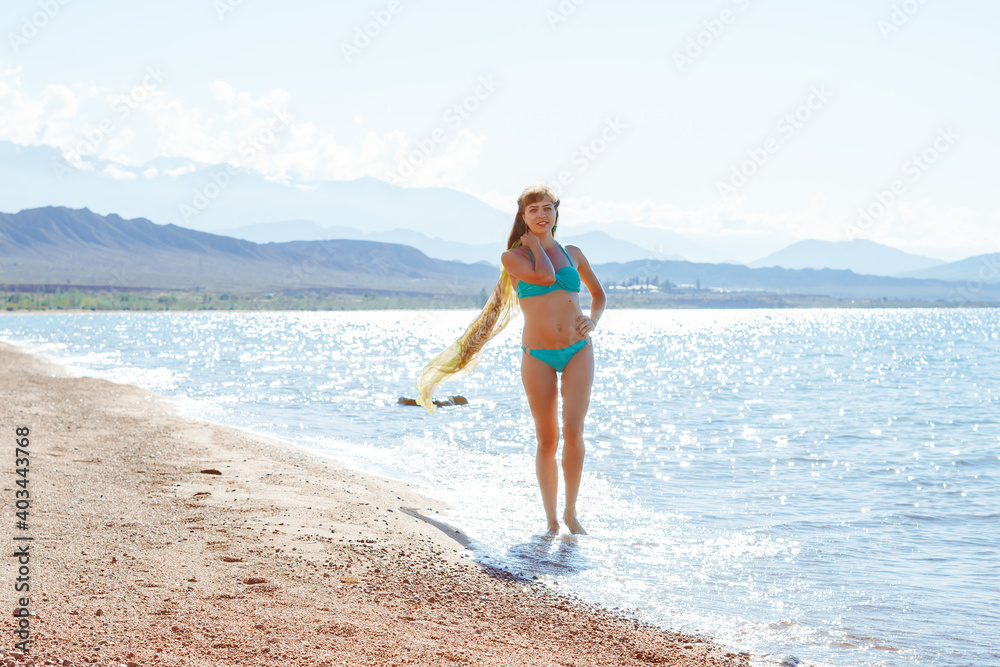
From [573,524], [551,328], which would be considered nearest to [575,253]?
[551,328]

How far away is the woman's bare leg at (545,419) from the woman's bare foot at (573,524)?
3.3 inches

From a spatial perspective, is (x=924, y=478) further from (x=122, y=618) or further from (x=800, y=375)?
(x=800, y=375)

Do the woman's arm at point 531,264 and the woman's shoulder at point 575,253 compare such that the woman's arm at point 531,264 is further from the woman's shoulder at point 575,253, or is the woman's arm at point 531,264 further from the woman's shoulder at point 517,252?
the woman's shoulder at point 575,253

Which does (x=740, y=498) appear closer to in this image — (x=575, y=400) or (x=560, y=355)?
(x=575, y=400)

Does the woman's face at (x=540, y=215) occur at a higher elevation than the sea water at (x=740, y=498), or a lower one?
higher

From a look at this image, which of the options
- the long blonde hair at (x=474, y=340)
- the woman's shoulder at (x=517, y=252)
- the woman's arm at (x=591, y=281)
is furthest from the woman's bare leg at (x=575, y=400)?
the long blonde hair at (x=474, y=340)

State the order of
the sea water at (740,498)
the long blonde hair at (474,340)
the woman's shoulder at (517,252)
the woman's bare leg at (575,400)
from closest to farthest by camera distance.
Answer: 1. the sea water at (740,498)
2. the woman's shoulder at (517,252)
3. the woman's bare leg at (575,400)
4. the long blonde hair at (474,340)

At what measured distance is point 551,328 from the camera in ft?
22.9

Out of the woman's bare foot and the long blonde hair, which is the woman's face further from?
the woman's bare foot

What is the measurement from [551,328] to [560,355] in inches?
9.0

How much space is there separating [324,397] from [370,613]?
18607 mm

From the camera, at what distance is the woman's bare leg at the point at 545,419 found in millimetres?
7055

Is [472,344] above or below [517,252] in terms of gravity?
below

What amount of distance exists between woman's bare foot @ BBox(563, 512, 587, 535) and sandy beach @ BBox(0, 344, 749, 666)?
38.8 inches
